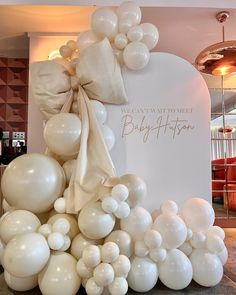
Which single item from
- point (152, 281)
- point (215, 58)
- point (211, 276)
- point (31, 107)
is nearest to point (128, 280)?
point (152, 281)

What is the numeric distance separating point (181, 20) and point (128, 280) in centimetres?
246

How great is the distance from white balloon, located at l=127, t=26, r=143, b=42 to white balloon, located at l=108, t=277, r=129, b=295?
1.37 m

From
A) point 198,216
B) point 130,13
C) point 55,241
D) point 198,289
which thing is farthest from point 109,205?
point 130,13

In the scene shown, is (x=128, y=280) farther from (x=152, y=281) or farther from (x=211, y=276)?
Answer: (x=211, y=276)

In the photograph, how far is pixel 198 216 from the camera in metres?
1.57

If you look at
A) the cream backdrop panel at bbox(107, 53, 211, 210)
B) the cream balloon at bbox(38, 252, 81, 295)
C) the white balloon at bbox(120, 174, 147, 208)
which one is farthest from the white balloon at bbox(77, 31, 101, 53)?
the cream balloon at bbox(38, 252, 81, 295)

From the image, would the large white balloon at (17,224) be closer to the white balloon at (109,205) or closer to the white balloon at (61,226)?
the white balloon at (61,226)

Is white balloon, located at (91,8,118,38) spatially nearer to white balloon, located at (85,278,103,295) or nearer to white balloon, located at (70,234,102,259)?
white balloon, located at (70,234,102,259)

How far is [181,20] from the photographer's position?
109 inches

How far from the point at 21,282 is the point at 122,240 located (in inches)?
22.5

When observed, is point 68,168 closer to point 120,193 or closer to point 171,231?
point 120,193

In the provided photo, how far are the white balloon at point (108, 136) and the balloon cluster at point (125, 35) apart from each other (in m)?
0.42

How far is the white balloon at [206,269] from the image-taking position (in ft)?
4.87

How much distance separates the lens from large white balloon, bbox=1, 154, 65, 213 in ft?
4.68
